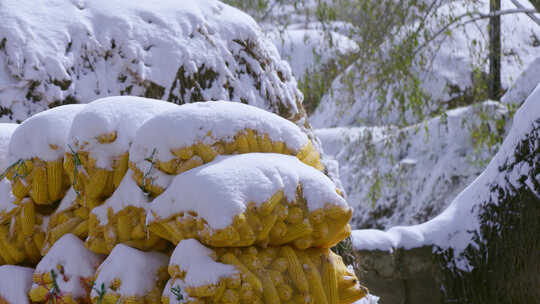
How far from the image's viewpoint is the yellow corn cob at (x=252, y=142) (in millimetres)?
1128

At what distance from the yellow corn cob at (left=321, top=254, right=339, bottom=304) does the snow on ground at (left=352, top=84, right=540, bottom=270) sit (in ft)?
8.73

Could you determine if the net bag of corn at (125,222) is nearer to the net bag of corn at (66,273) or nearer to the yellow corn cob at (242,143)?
the net bag of corn at (66,273)

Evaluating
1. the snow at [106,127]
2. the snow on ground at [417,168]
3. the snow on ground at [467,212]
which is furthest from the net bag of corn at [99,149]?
the snow on ground at [417,168]

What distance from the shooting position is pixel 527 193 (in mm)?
3402

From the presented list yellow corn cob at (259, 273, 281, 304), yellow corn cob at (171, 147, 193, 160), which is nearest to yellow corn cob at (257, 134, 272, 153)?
yellow corn cob at (171, 147, 193, 160)

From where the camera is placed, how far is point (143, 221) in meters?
1.12

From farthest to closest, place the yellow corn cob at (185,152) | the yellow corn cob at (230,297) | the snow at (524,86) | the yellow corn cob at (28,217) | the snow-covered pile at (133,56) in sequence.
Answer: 1. the snow at (524,86)
2. the snow-covered pile at (133,56)
3. the yellow corn cob at (28,217)
4. the yellow corn cob at (185,152)
5. the yellow corn cob at (230,297)

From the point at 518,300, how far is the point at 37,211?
2926mm

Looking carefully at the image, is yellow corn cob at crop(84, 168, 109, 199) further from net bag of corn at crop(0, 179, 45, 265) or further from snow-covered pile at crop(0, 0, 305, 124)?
snow-covered pile at crop(0, 0, 305, 124)

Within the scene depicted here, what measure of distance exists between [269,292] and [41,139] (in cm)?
60

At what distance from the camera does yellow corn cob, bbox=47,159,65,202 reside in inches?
50.8

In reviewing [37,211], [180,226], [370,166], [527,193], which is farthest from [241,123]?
[370,166]

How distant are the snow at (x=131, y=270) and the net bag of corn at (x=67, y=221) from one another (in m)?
Answer: 0.16

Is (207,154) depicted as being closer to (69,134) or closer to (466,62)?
(69,134)
